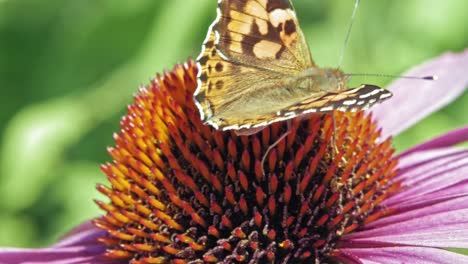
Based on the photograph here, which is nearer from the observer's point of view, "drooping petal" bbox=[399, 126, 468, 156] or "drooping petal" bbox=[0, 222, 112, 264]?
"drooping petal" bbox=[0, 222, 112, 264]

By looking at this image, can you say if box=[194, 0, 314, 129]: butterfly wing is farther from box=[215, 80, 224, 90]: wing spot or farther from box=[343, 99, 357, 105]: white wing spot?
box=[343, 99, 357, 105]: white wing spot

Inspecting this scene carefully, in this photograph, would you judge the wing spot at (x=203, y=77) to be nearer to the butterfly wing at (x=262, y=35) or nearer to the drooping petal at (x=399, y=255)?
the butterfly wing at (x=262, y=35)

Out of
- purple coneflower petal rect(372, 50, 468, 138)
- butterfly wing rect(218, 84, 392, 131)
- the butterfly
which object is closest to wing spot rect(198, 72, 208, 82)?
the butterfly

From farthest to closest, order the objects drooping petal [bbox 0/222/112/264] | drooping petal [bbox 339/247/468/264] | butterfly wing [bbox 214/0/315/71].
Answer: drooping petal [bbox 0/222/112/264]
butterfly wing [bbox 214/0/315/71]
drooping petal [bbox 339/247/468/264]

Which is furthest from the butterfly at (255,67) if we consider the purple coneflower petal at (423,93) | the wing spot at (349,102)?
the purple coneflower petal at (423,93)

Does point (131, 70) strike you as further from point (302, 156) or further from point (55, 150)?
point (302, 156)

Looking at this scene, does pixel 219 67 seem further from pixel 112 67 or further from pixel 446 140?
pixel 112 67

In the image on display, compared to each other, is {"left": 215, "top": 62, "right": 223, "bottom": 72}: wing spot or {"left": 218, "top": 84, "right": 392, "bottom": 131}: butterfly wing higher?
{"left": 215, "top": 62, "right": 223, "bottom": 72}: wing spot
